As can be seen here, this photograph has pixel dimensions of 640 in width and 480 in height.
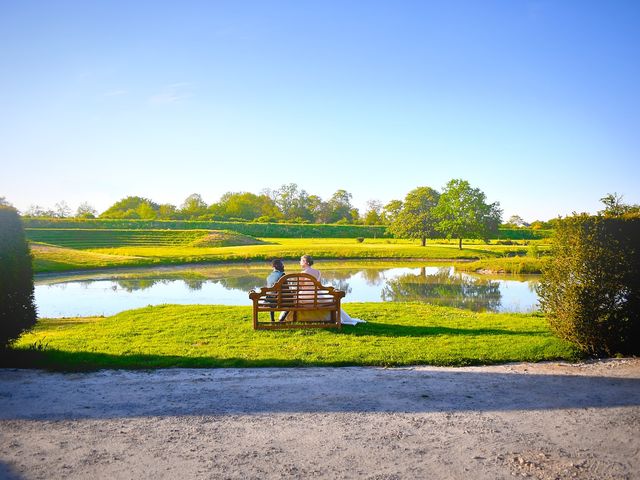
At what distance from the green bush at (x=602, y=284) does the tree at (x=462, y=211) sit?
45.5 metres

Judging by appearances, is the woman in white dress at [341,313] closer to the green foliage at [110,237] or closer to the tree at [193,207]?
the green foliage at [110,237]

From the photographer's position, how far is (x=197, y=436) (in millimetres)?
5512

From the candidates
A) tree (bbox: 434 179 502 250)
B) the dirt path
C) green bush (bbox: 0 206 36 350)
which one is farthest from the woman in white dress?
tree (bbox: 434 179 502 250)

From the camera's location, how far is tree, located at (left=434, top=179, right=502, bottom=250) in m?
54.3

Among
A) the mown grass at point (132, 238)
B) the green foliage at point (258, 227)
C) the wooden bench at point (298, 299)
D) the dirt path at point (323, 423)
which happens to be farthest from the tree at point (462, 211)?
the dirt path at point (323, 423)

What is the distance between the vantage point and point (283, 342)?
10.5m

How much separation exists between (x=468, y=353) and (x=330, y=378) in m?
3.08

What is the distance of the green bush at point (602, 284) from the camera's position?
29.3 ft

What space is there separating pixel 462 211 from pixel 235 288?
36148mm

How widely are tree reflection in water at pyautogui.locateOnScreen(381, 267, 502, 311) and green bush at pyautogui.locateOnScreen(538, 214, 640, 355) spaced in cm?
955

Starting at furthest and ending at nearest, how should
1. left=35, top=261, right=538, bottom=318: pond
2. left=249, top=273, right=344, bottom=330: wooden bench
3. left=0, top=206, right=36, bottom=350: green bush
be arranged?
left=35, top=261, right=538, bottom=318: pond → left=249, top=273, right=344, bottom=330: wooden bench → left=0, top=206, right=36, bottom=350: green bush

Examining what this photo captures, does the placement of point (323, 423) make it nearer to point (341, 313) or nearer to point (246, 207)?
point (341, 313)

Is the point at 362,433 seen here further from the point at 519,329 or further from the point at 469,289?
the point at 469,289

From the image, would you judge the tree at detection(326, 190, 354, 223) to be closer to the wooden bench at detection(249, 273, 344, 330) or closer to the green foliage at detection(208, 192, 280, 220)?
the green foliage at detection(208, 192, 280, 220)
